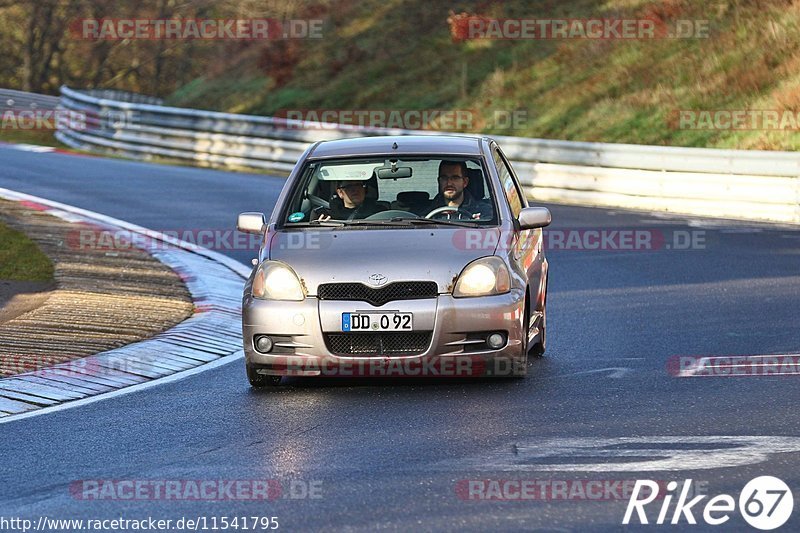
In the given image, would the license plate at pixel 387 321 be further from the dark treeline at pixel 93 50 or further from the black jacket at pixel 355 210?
the dark treeline at pixel 93 50

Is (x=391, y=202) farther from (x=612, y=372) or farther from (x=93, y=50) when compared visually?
(x=93, y=50)

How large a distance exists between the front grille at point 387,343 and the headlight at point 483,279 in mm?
375

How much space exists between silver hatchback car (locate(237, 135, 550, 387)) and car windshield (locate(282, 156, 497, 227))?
18 millimetres

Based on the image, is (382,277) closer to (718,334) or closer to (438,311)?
(438,311)

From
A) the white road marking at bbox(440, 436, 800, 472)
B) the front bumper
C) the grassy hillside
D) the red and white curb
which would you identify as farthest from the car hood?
the grassy hillside

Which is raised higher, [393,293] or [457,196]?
[457,196]

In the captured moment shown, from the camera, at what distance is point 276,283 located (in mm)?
9867

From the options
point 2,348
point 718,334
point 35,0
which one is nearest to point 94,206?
point 2,348

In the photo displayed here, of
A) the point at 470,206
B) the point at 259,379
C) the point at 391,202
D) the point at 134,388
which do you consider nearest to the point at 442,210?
the point at 470,206

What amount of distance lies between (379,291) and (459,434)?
1.59 meters

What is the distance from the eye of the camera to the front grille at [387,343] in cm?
959

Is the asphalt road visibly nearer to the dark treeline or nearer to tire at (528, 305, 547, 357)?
tire at (528, 305, 547, 357)

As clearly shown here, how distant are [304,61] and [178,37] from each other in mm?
22773

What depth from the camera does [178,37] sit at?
65438 millimetres
